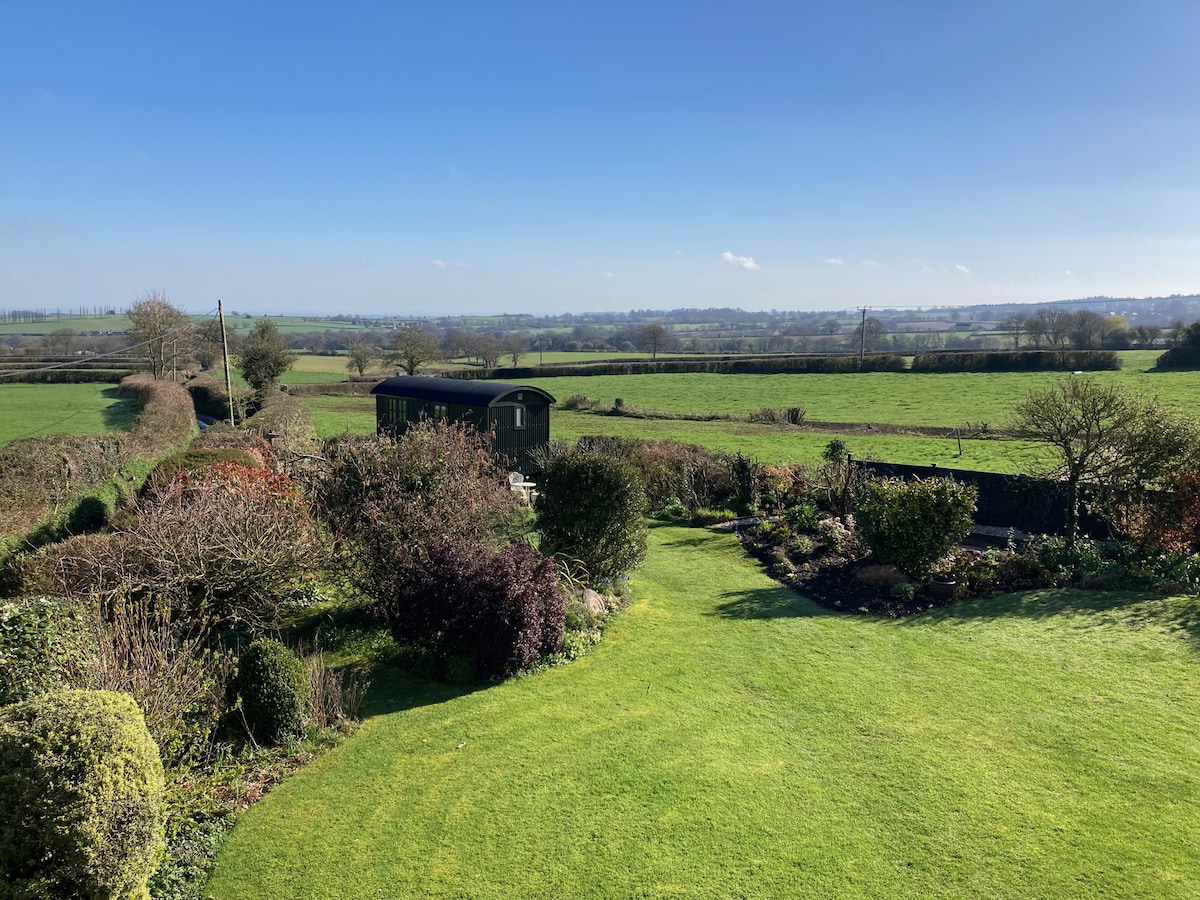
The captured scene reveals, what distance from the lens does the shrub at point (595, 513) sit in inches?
489

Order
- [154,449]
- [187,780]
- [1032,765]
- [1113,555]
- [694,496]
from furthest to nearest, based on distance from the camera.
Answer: [154,449] < [694,496] < [1113,555] < [1032,765] < [187,780]

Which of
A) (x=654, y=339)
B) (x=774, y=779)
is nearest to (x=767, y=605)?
(x=774, y=779)

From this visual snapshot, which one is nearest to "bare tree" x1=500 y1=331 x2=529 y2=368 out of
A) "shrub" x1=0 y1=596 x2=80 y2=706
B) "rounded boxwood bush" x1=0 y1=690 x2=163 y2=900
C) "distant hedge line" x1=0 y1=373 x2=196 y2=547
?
"distant hedge line" x1=0 y1=373 x2=196 y2=547

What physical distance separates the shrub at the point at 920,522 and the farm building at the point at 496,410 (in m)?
11.8

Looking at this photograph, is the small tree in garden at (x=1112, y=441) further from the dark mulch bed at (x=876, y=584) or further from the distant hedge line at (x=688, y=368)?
the distant hedge line at (x=688, y=368)

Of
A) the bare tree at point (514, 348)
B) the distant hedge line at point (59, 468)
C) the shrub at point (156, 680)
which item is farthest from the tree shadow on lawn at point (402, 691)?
the bare tree at point (514, 348)

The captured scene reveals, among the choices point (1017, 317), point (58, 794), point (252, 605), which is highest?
point (1017, 317)

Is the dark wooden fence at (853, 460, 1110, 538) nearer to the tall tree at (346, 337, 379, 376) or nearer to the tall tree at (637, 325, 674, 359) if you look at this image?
the tall tree at (346, 337, 379, 376)

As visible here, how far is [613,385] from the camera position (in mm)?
A: 60344

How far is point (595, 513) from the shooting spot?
1238cm

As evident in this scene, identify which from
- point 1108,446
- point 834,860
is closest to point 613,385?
point 1108,446

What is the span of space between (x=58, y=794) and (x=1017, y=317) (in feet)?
308

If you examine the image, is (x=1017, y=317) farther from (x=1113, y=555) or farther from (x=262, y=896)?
(x=262, y=896)

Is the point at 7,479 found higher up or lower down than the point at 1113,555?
higher up
